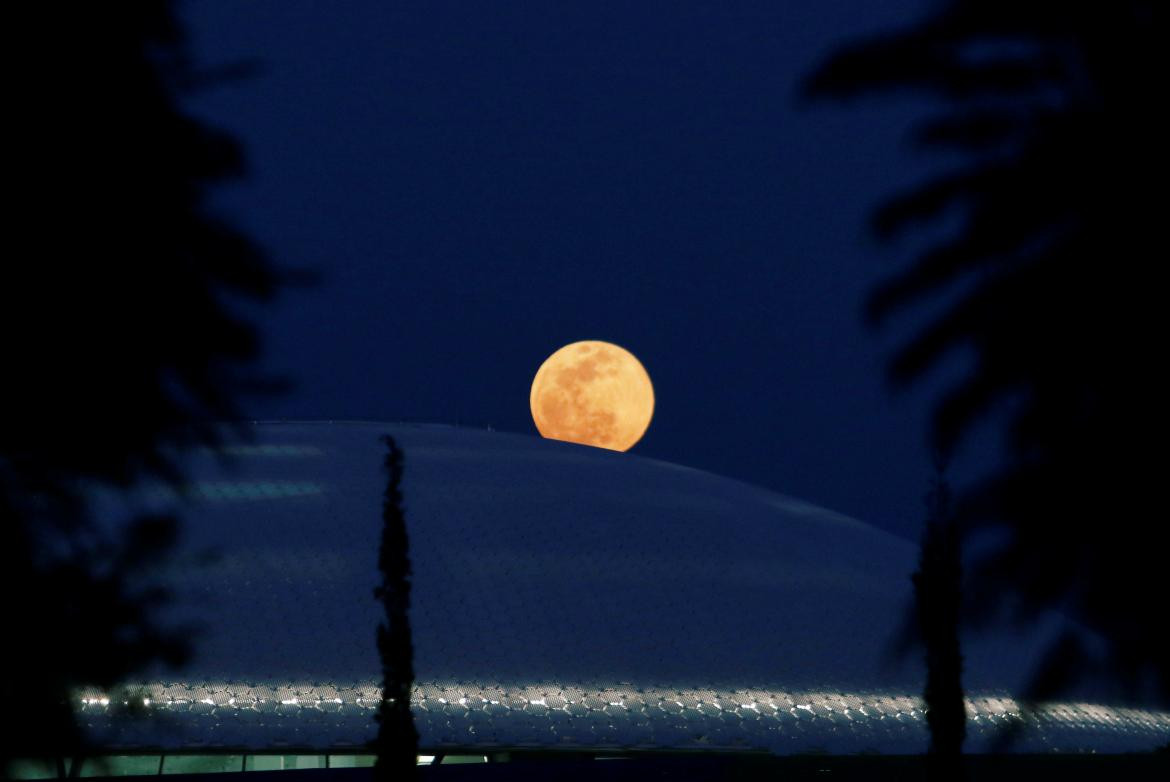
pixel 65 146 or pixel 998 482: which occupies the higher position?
pixel 65 146

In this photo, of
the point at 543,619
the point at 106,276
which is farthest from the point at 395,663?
the point at 106,276

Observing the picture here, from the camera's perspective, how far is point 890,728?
35.3m

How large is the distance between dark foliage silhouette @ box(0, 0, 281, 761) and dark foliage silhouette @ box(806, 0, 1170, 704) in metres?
3.00

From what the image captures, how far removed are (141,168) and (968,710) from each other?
3338 centimetres

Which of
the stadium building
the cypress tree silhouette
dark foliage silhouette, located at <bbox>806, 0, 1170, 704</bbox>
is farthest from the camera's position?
the stadium building

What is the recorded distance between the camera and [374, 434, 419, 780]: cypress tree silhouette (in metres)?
28.7

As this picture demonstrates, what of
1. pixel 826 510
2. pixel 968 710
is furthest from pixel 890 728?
pixel 826 510

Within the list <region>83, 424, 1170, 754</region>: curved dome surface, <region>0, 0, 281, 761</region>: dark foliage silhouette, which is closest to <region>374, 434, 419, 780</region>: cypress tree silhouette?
<region>83, 424, 1170, 754</region>: curved dome surface

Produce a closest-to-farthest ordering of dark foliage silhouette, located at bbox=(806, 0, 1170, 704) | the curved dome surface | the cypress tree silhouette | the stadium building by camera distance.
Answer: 1. dark foliage silhouette, located at bbox=(806, 0, 1170, 704)
2. the cypress tree silhouette
3. the stadium building
4. the curved dome surface

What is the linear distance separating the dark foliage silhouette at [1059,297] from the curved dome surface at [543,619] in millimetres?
23879

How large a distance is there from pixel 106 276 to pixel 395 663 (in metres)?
23.6

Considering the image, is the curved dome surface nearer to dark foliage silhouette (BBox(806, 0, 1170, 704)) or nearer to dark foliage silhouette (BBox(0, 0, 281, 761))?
dark foliage silhouette (BBox(0, 0, 281, 761))

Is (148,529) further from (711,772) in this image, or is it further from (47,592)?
(711,772)

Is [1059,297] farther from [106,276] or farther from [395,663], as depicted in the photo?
[395,663]
